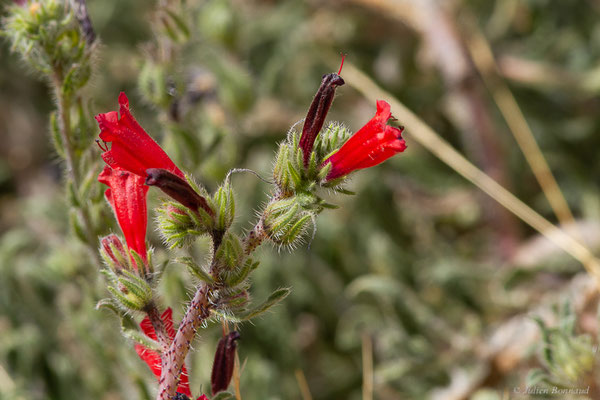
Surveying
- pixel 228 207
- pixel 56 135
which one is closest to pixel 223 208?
pixel 228 207

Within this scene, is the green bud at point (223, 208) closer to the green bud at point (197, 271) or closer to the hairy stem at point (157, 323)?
the green bud at point (197, 271)

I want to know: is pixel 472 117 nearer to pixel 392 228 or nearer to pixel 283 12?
pixel 392 228

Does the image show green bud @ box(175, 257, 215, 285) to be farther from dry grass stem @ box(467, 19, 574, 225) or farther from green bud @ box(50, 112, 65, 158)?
dry grass stem @ box(467, 19, 574, 225)

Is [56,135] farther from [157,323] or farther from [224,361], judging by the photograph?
[224,361]

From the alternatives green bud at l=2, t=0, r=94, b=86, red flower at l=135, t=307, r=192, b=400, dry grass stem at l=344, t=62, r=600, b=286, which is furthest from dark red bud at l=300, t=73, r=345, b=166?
dry grass stem at l=344, t=62, r=600, b=286

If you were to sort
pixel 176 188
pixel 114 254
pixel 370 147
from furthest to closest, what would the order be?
pixel 114 254 → pixel 370 147 → pixel 176 188

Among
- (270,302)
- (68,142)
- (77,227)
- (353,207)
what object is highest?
(353,207)

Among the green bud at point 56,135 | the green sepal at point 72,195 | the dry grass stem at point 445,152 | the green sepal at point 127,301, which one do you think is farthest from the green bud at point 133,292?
the dry grass stem at point 445,152
